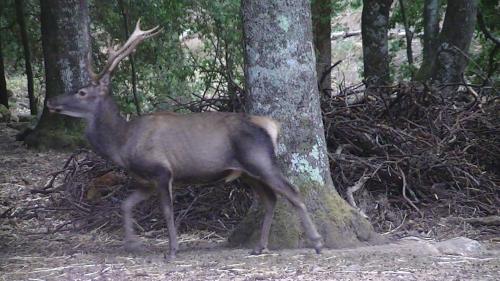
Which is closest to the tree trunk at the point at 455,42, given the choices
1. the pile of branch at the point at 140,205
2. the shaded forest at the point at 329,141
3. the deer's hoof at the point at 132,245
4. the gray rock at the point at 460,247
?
the shaded forest at the point at 329,141

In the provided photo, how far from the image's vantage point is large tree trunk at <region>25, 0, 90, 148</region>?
12.2 metres

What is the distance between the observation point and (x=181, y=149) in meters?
7.11

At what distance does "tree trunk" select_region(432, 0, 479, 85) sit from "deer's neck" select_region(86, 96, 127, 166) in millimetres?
5621

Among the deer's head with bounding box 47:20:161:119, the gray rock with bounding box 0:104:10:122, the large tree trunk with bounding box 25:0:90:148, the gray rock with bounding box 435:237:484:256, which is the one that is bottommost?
the gray rock with bounding box 435:237:484:256

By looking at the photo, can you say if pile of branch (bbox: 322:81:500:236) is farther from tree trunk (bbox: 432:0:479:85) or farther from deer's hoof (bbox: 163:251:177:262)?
deer's hoof (bbox: 163:251:177:262)

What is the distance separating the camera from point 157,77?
18.2 meters

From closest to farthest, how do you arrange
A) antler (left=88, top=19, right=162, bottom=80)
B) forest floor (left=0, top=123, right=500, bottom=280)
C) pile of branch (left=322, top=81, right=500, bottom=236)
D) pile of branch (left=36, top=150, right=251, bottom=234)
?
1. forest floor (left=0, top=123, right=500, bottom=280)
2. antler (left=88, top=19, right=162, bottom=80)
3. pile of branch (left=36, top=150, right=251, bottom=234)
4. pile of branch (left=322, top=81, right=500, bottom=236)

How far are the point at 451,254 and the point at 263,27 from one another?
2.46 m

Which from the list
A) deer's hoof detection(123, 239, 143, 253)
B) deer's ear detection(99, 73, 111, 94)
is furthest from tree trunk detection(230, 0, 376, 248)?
deer's ear detection(99, 73, 111, 94)

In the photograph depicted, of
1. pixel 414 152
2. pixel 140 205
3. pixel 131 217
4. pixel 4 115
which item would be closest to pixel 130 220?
pixel 131 217

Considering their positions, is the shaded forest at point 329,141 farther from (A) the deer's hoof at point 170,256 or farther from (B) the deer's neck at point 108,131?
(A) the deer's hoof at point 170,256

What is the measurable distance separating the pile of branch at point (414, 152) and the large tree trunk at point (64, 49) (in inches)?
170

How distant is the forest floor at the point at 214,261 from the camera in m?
6.15

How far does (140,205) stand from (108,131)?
1.79 m
